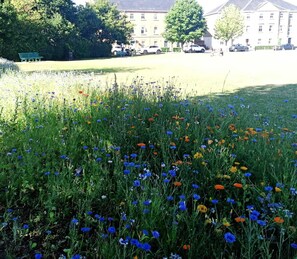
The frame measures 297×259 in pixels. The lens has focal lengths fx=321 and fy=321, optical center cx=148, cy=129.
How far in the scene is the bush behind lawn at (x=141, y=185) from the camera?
1929 mm

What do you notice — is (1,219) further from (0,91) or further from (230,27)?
(230,27)

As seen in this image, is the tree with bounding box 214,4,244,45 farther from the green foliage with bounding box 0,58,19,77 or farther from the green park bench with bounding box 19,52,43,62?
the green foliage with bounding box 0,58,19,77

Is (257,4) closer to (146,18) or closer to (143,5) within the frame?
(146,18)

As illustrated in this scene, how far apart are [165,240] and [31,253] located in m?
0.83

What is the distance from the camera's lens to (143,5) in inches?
3327

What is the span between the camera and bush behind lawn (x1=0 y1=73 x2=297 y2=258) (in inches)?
75.9

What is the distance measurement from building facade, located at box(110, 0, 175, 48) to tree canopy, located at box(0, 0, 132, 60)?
30307 millimetres

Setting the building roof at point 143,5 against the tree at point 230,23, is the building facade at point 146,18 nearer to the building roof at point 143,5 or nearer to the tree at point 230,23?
the building roof at point 143,5

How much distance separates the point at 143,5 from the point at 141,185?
88604 millimetres

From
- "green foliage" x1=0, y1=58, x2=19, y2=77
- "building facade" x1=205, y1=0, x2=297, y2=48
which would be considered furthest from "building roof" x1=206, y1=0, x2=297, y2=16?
"green foliage" x1=0, y1=58, x2=19, y2=77

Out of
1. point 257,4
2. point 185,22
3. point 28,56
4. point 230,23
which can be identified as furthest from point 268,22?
point 28,56

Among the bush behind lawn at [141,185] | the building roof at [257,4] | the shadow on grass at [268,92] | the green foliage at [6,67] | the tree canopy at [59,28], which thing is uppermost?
the building roof at [257,4]

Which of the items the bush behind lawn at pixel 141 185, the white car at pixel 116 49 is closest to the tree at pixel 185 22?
the white car at pixel 116 49

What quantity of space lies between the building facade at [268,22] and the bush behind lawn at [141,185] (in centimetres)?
8452
